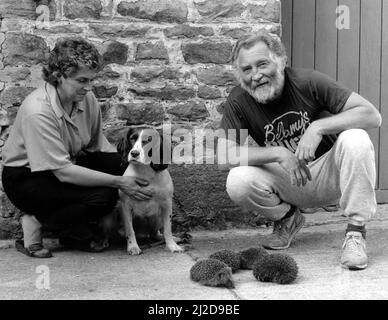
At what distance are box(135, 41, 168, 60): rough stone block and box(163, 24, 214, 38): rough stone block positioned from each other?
0.34 feet

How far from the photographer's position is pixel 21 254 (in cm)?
413

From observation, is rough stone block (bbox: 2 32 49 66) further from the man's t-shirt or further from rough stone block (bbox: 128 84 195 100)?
the man's t-shirt

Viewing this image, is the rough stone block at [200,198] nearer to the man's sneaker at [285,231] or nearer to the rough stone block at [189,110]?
the rough stone block at [189,110]

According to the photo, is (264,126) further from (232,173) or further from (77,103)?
(77,103)

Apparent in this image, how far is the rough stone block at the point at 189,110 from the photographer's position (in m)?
4.66

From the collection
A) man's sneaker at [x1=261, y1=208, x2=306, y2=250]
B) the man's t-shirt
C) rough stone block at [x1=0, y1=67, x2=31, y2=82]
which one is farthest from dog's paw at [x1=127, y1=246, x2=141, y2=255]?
rough stone block at [x1=0, y1=67, x2=31, y2=82]

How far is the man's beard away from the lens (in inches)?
149

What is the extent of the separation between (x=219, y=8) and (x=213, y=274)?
7.23 ft

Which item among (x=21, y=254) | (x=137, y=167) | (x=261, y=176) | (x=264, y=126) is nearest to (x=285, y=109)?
(x=264, y=126)

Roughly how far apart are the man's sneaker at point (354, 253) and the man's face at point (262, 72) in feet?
3.09

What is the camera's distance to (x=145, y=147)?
3.92m

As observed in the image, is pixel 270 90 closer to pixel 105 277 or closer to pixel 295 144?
pixel 295 144

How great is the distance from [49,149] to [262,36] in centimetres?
145

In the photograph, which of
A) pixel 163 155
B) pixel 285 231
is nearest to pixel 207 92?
pixel 163 155
